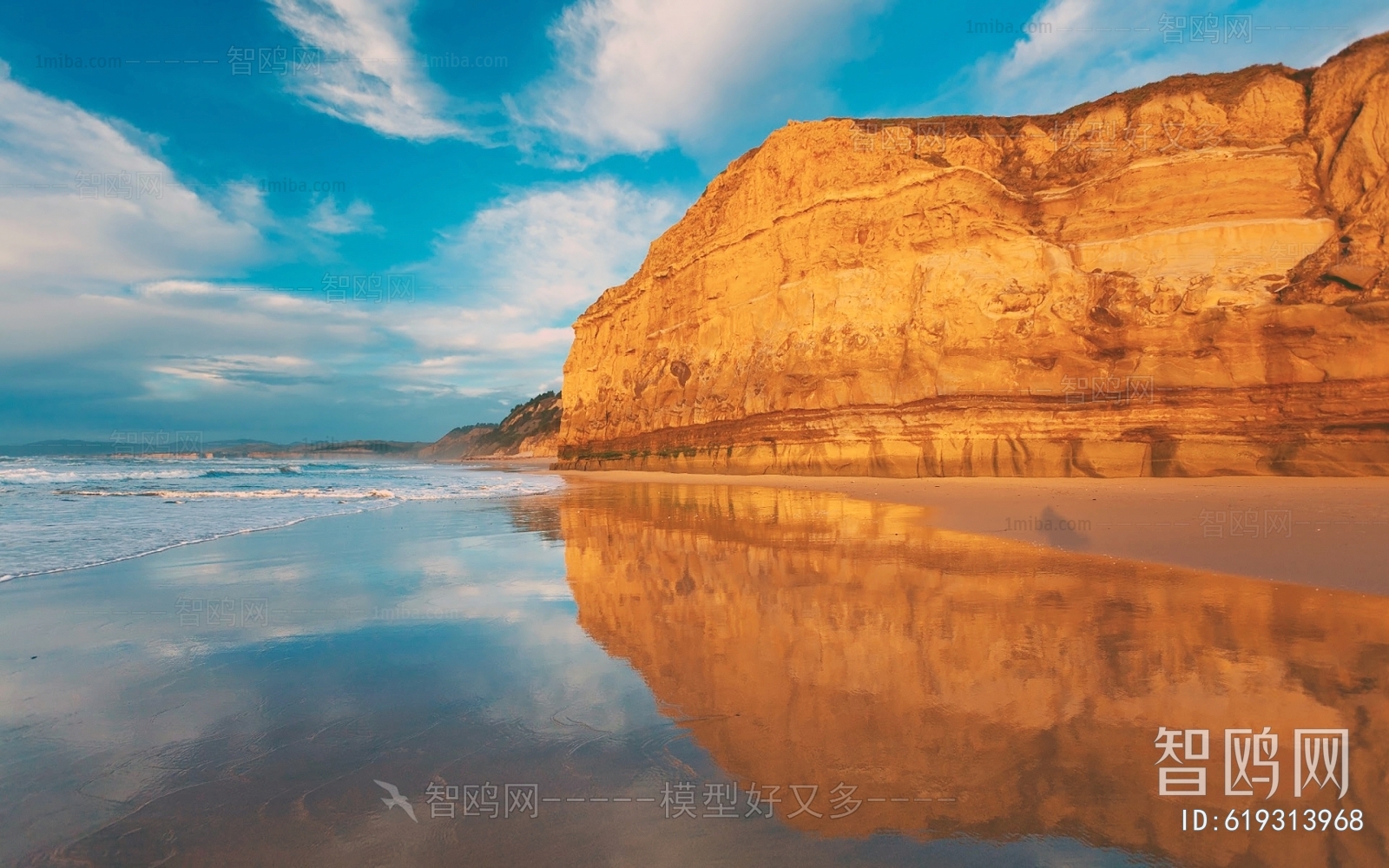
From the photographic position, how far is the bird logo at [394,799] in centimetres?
212

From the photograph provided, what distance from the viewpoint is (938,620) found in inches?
166

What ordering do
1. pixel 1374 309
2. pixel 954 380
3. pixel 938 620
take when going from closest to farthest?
pixel 938 620, pixel 1374 309, pixel 954 380

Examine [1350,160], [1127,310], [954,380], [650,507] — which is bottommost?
[650,507]

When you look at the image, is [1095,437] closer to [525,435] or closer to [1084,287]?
[1084,287]

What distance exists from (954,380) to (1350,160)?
9757mm

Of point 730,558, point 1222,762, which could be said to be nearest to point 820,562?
point 730,558

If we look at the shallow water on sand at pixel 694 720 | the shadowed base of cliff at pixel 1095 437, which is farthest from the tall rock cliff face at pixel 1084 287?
the shallow water on sand at pixel 694 720

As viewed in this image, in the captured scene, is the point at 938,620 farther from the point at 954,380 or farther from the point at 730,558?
the point at 954,380

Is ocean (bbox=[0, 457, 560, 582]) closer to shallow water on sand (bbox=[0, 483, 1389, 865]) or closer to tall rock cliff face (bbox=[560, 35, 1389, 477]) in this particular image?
shallow water on sand (bbox=[0, 483, 1389, 865])

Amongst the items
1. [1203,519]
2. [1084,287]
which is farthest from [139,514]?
[1084,287]

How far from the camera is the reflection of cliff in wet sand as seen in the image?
2043 mm

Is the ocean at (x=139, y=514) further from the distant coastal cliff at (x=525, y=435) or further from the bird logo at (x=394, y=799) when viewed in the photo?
the distant coastal cliff at (x=525, y=435)

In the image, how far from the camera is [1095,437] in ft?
48.2

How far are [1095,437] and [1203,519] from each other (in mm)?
7438
